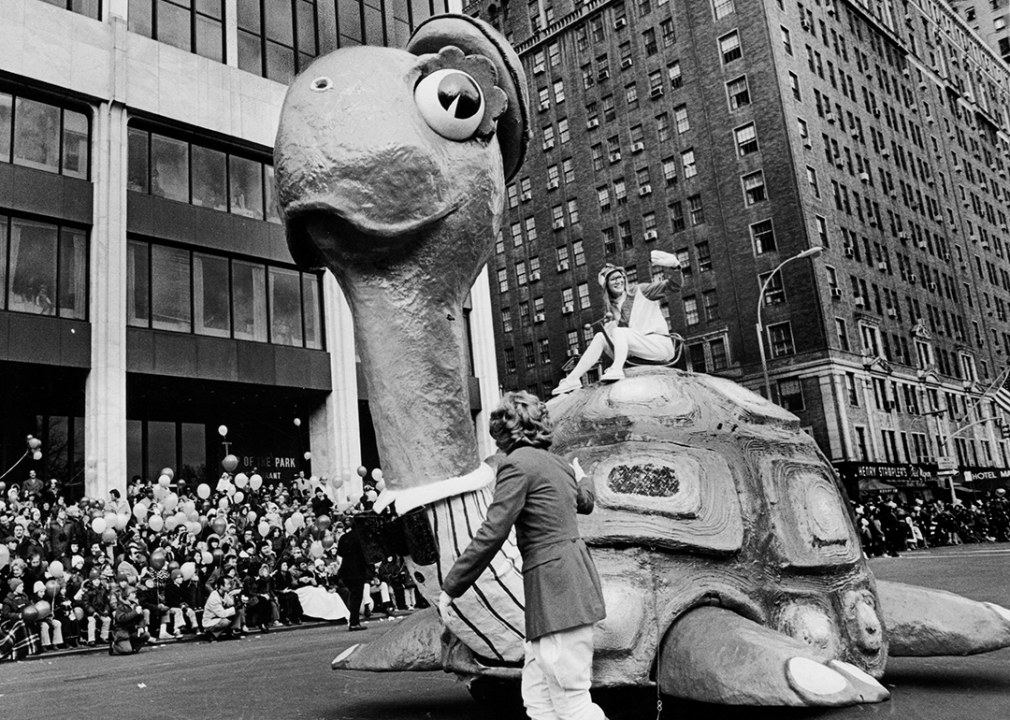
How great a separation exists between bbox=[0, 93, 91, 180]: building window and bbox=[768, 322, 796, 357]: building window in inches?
1244

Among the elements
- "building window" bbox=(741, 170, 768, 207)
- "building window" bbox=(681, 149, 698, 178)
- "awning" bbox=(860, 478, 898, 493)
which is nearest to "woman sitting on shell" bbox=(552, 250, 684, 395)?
"awning" bbox=(860, 478, 898, 493)

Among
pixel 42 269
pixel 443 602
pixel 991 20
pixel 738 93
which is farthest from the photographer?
pixel 991 20

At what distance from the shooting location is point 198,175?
72.0 ft

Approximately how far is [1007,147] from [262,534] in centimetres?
7313

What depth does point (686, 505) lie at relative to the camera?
3750 millimetres

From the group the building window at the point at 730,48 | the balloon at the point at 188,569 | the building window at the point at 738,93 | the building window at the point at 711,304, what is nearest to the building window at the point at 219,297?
the balloon at the point at 188,569

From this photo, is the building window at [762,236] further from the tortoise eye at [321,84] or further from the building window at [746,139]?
the tortoise eye at [321,84]

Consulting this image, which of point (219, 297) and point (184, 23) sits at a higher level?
point (184, 23)

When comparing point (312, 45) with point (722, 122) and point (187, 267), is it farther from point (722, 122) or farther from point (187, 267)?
point (722, 122)

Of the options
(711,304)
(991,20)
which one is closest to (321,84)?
(711,304)

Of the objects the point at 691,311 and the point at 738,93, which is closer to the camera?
the point at 738,93

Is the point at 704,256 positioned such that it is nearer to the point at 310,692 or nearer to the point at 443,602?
the point at 310,692

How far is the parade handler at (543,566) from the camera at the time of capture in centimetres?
280

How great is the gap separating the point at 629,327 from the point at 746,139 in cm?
4183
